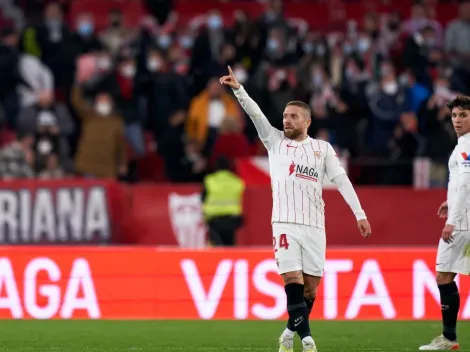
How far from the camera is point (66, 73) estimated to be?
74.0 feet

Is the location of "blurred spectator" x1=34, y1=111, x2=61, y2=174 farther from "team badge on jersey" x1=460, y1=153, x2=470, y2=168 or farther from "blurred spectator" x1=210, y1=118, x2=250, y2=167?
"team badge on jersey" x1=460, y1=153, x2=470, y2=168

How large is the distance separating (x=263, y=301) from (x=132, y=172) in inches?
272

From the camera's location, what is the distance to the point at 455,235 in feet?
39.5

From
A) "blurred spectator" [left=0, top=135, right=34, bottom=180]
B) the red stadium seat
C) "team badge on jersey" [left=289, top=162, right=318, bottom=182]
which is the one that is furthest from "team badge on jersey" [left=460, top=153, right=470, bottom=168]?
the red stadium seat


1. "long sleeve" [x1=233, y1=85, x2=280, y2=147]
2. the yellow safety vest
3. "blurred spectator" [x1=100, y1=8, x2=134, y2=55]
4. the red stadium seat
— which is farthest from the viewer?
the red stadium seat

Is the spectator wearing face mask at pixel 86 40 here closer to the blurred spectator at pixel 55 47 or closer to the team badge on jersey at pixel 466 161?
the blurred spectator at pixel 55 47

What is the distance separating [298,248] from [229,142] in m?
10.3

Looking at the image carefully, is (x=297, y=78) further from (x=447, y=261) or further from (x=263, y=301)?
(x=447, y=261)

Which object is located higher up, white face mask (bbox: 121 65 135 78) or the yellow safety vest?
white face mask (bbox: 121 65 135 78)

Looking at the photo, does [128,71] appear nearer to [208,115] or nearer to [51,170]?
[208,115]

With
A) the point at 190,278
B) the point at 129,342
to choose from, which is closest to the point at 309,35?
the point at 190,278

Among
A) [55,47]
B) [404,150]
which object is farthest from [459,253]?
[55,47]

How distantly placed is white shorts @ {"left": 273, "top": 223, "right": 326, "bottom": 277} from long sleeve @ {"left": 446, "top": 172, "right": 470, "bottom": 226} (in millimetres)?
1397

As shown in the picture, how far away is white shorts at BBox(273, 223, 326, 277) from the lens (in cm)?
1093
